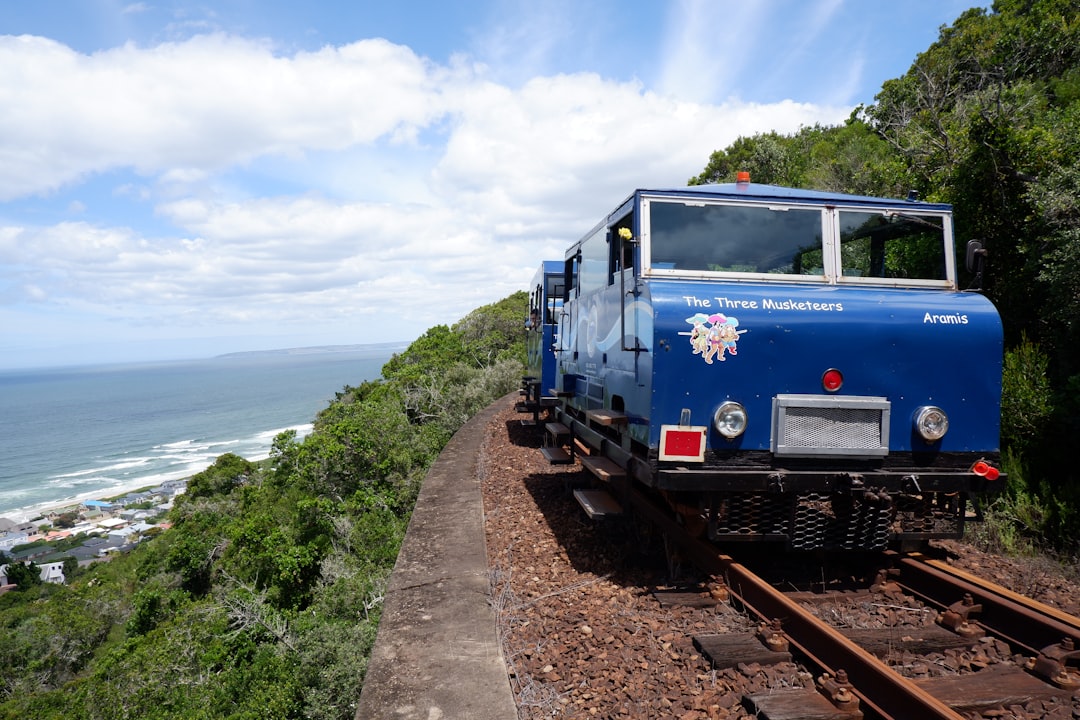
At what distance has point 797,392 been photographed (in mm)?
4566

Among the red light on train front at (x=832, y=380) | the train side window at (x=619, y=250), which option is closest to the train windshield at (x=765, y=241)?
the train side window at (x=619, y=250)

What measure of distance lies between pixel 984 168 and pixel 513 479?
717cm

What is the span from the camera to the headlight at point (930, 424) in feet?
15.1

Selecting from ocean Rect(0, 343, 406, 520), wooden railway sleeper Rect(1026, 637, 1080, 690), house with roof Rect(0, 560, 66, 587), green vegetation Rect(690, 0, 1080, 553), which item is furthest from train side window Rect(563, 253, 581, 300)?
house with roof Rect(0, 560, 66, 587)

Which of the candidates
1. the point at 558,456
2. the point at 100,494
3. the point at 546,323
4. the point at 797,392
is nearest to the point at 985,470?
the point at 797,392

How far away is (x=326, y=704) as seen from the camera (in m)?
4.66

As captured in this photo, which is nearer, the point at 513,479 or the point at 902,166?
the point at 513,479

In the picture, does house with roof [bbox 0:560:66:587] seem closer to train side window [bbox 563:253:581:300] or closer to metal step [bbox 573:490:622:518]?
train side window [bbox 563:253:581:300]

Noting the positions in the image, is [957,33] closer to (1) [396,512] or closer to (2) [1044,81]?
(2) [1044,81]

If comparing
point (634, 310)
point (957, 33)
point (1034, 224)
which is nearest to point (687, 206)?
point (634, 310)

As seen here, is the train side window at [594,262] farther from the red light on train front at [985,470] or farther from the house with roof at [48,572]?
the house with roof at [48,572]

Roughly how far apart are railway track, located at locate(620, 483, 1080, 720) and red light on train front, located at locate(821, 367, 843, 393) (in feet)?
4.54

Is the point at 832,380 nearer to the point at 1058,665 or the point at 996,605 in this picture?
the point at 996,605

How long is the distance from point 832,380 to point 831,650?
1.84 metres
